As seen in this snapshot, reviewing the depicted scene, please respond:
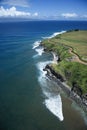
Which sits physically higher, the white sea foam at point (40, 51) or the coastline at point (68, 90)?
the coastline at point (68, 90)

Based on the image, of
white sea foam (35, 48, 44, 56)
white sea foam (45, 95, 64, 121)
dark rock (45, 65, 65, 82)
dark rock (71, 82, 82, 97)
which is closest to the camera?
white sea foam (45, 95, 64, 121)

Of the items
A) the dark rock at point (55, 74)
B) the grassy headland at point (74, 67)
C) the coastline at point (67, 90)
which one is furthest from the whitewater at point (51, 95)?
the grassy headland at point (74, 67)

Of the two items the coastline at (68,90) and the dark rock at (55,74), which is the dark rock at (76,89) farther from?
the dark rock at (55,74)

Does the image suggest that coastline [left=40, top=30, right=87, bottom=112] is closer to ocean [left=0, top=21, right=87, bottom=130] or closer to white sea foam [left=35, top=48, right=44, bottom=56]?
ocean [left=0, top=21, right=87, bottom=130]

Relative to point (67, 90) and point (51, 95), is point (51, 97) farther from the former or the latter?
point (67, 90)

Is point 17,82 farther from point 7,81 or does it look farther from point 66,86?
point 66,86

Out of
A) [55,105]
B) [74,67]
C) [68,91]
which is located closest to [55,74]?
[74,67]

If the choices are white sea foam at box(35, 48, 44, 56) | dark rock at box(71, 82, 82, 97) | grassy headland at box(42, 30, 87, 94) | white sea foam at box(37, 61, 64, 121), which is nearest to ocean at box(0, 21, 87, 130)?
white sea foam at box(37, 61, 64, 121)
